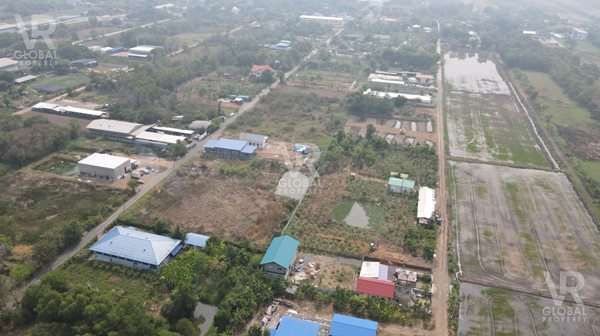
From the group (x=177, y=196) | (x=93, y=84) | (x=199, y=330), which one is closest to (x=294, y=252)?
(x=199, y=330)

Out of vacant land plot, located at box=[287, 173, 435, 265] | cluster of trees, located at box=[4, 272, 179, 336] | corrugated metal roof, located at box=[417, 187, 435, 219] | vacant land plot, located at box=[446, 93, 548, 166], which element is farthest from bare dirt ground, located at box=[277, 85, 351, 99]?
cluster of trees, located at box=[4, 272, 179, 336]

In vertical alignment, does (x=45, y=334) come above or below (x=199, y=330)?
above

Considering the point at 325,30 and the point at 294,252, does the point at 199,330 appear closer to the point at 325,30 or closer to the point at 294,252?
the point at 294,252

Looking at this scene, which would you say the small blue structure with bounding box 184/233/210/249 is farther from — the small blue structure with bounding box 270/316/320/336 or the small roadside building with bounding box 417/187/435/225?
the small roadside building with bounding box 417/187/435/225

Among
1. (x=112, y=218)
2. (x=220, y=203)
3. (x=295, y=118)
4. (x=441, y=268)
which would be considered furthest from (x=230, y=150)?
(x=441, y=268)

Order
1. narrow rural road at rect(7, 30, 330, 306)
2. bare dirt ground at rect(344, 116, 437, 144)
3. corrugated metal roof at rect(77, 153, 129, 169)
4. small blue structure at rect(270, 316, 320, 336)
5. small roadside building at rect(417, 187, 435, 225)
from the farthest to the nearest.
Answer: bare dirt ground at rect(344, 116, 437, 144) → corrugated metal roof at rect(77, 153, 129, 169) → small roadside building at rect(417, 187, 435, 225) → narrow rural road at rect(7, 30, 330, 306) → small blue structure at rect(270, 316, 320, 336)

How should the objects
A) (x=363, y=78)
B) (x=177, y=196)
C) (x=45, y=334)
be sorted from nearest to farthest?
(x=45, y=334)
(x=177, y=196)
(x=363, y=78)

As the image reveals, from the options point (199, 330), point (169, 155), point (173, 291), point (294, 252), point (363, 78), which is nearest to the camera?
point (199, 330)

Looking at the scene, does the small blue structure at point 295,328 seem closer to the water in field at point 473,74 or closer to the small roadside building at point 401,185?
the small roadside building at point 401,185
